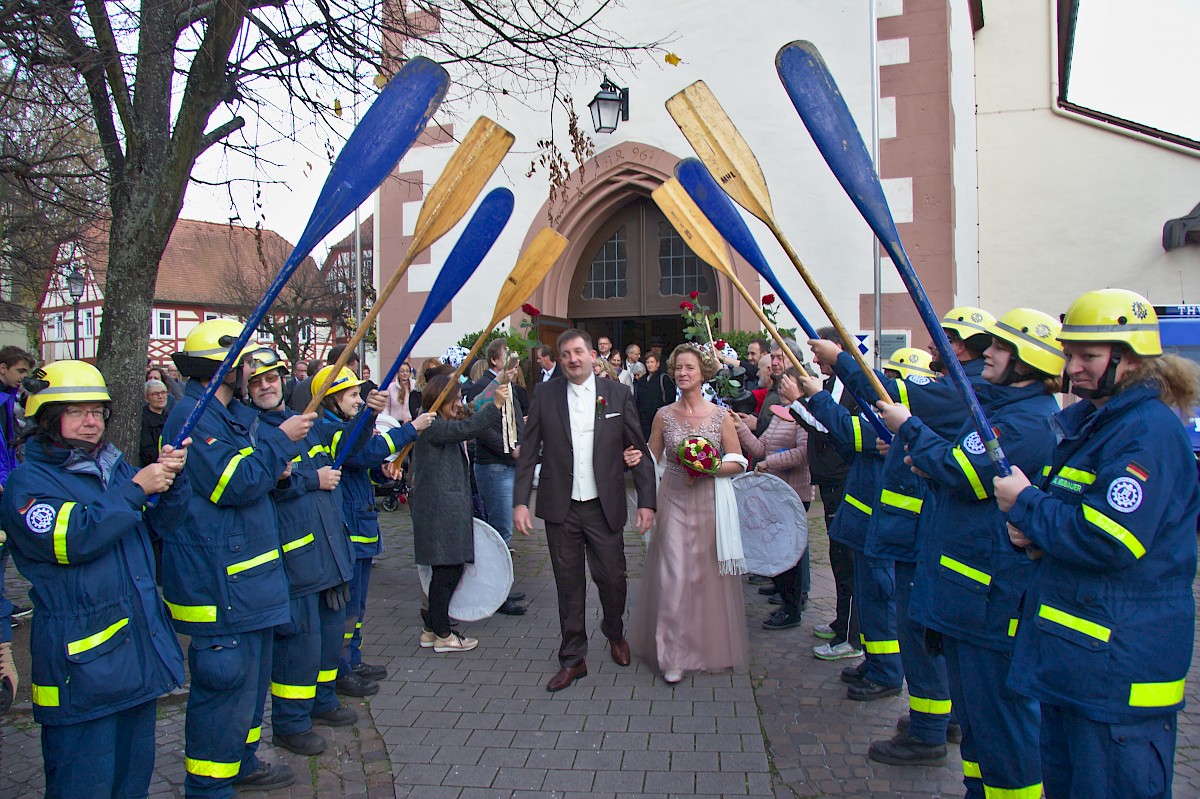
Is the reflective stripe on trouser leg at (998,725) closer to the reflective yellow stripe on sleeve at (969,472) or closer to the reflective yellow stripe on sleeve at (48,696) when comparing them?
the reflective yellow stripe on sleeve at (969,472)

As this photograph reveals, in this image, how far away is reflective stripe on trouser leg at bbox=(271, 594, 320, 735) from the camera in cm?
385

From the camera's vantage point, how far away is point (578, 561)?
487cm

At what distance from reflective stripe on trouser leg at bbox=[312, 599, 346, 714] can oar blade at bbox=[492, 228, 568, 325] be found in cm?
214

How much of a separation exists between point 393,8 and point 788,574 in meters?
4.72

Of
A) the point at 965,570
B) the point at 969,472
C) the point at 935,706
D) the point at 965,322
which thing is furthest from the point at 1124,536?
the point at 935,706

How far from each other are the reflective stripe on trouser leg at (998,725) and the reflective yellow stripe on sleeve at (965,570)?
23 cm

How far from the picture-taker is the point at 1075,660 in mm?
2305

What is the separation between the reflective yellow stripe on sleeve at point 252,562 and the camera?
10.8 ft

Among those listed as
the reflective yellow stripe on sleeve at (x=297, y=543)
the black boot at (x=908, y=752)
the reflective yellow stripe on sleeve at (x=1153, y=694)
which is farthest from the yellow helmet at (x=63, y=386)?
Answer: the black boot at (x=908, y=752)

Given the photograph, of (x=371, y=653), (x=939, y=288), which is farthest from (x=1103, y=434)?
(x=939, y=288)

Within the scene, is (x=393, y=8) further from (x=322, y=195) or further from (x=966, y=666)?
(x=966, y=666)

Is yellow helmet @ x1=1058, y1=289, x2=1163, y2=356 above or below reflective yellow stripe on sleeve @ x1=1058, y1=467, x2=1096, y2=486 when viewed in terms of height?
above

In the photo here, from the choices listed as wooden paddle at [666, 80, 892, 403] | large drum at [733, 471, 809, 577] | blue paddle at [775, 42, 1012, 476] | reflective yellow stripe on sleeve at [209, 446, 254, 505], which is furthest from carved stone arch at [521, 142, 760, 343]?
reflective yellow stripe on sleeve at [209, 446, 254, 505]

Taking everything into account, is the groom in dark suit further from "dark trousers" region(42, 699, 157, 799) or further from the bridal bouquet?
"dark trousers" region(42, 699, 157, 799)
